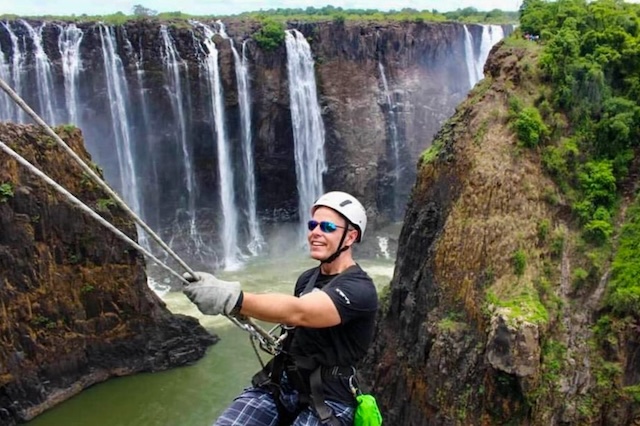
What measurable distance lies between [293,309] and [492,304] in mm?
10374

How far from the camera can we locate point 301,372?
4.69 meters

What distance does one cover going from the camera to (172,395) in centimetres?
1894

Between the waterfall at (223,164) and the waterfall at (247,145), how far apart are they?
81 cm

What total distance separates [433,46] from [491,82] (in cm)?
2166

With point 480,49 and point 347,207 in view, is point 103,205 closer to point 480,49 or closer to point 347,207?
point 347,207

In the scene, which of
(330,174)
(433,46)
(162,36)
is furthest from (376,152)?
(162,36)

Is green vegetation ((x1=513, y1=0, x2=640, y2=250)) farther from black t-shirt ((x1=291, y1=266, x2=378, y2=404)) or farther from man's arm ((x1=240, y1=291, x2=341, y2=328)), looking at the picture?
man's arm ((x1=240, y1=291, x2=341, y2=328))

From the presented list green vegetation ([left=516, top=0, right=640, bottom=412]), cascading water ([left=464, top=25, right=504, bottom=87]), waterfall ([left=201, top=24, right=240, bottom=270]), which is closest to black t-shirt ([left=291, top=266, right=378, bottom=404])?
green vegetation ([left=516, top=0, right=640, bottom=412])

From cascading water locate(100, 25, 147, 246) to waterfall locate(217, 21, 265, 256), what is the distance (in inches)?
209

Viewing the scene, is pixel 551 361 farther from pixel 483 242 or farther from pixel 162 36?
pixel 162 36

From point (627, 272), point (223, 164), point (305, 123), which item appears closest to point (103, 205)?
point (627, 272)

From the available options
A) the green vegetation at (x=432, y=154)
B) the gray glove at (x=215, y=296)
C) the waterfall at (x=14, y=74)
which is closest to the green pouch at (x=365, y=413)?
the gray glove at (x=215, y=296)

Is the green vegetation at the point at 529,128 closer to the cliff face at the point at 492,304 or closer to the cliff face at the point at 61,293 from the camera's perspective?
the cliff face at the point at 492,304

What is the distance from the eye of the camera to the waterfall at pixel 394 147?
36.7 m
